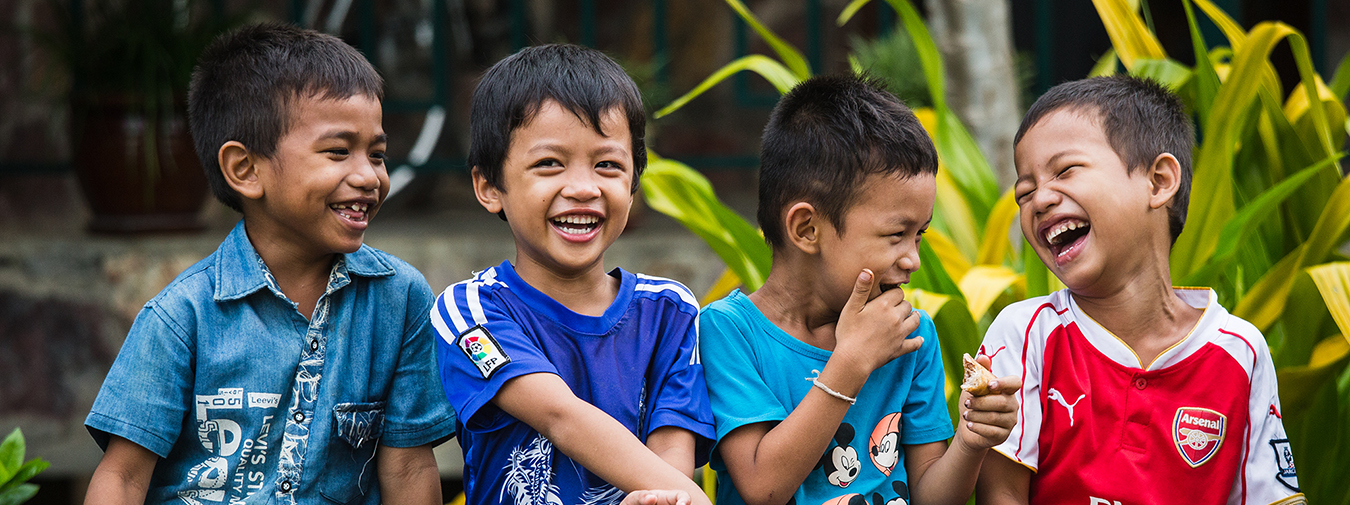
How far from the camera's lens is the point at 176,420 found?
1.48 m

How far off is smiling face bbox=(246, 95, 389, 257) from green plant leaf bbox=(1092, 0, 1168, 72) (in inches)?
59.8

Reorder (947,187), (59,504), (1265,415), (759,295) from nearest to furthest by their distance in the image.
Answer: (1265,415) → (759,295) → (947,187) → (59,504)

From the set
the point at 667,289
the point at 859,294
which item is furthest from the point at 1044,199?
the point at 667,289

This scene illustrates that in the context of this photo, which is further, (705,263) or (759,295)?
(705,263)

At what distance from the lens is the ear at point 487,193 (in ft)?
4.89

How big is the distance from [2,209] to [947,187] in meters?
3.09

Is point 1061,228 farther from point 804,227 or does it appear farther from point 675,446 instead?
point 675,446

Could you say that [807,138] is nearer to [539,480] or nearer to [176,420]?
[539,480]

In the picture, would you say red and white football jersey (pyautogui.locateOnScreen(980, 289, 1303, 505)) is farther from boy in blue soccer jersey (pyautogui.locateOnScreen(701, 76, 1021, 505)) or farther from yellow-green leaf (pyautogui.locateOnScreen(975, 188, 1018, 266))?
yellow-green leaf (pyautogui.locateOnScreen(975, 188, 1018, 266))

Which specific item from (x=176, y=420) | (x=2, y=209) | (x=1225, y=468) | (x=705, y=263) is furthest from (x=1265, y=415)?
(x=2, y=209)

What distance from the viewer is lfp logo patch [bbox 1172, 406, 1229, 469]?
4.66 feet

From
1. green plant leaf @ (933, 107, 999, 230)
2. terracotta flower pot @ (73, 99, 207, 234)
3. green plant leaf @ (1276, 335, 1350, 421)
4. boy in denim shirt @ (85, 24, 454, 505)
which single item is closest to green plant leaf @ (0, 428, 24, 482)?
boy in denim shirt @ (85, 24, 454, 505)

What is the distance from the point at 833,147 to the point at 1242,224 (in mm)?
829

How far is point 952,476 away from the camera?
1411mm
